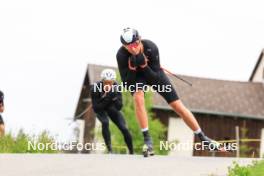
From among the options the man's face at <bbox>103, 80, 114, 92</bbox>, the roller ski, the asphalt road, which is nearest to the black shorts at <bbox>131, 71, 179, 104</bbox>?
the roller ski

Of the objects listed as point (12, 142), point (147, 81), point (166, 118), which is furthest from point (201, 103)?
point (147, 81)

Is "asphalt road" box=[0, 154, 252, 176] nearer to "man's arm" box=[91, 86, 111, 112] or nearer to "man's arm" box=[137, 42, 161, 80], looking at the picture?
"man's arm" box=[137, 42, 161, 80]

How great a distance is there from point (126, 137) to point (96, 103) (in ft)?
2.85

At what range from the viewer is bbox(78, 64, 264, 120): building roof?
49.8 m

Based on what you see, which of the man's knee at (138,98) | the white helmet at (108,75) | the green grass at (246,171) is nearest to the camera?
the green grass at (246,171)

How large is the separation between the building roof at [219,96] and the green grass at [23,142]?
108 feet

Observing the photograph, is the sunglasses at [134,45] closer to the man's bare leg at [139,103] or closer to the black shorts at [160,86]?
the black shorts at [160,86]

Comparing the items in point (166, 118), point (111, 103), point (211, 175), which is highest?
point (166, 118)

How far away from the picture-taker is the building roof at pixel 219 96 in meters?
49.8

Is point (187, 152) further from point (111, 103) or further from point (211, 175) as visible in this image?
point (211, 175)

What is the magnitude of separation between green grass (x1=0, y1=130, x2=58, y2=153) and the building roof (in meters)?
32.9

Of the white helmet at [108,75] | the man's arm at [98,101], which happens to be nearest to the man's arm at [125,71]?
the white helmet at [108,75]

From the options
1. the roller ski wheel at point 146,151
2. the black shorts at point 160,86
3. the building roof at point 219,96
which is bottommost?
the roller ski wheel at point 146,151

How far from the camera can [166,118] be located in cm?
4944
